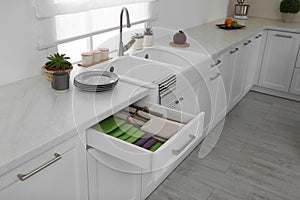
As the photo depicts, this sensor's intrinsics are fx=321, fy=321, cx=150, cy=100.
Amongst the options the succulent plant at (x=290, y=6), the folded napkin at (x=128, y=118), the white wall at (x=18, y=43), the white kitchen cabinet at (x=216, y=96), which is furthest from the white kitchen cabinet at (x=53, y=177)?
the succulent plant at (x=290, y=6)

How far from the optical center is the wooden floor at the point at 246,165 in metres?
2.34

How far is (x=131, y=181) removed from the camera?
1880 mm

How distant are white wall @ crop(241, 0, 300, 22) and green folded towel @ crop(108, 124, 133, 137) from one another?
359 centimetres

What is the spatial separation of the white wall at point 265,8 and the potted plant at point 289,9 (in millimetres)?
182

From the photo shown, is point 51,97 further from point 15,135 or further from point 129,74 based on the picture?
point 129,74

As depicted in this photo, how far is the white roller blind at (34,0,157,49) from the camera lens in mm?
1811

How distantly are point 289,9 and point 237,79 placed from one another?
1399 mm

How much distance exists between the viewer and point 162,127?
62.2 inches

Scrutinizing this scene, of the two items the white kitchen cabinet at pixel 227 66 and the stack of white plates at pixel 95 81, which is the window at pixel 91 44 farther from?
the white kitchen cabinet at pixel 227 66

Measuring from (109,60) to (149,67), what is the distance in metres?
0.28

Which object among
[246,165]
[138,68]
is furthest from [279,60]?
[138,68]

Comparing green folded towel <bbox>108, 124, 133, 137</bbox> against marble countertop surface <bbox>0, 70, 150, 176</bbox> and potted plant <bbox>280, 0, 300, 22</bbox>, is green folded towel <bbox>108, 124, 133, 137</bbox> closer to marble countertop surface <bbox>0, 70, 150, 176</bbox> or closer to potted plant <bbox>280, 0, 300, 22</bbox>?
marble countertop surface <bbox>0, 70, 150, 176</bbox>

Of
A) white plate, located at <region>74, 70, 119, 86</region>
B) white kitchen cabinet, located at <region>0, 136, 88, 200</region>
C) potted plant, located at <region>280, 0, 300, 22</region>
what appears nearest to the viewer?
white kitchen cabinet, located at <region>0, 136, 88, 200</region>

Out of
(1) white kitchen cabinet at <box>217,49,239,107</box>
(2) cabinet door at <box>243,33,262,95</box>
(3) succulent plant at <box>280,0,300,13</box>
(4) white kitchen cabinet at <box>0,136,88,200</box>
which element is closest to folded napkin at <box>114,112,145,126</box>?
(4) white kitchen cabinet at <box>0,136,88,200</box>
